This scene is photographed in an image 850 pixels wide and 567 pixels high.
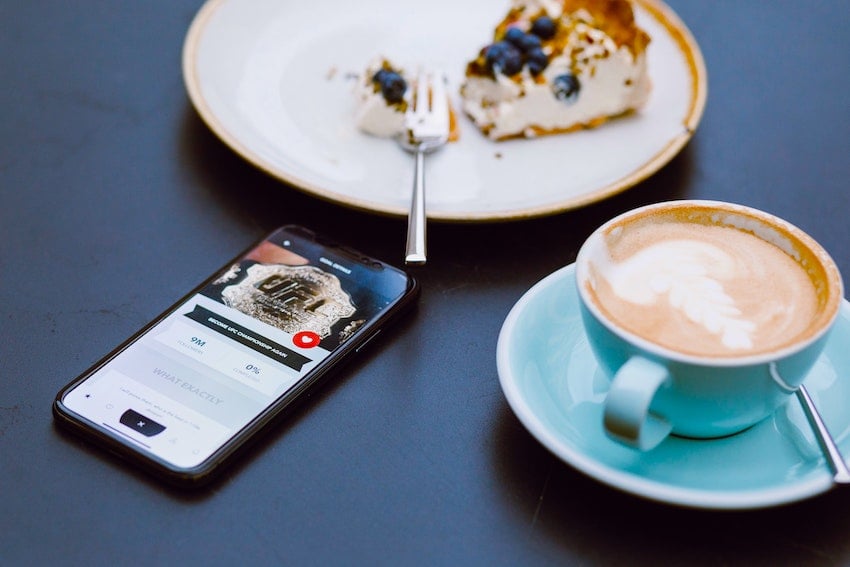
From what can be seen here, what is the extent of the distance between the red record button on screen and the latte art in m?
0.22

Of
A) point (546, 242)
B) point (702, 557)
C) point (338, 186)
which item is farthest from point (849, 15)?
point (702, 557)

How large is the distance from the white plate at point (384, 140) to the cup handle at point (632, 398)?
28cm

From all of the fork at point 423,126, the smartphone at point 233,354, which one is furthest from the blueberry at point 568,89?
the smartphone at point 233,354

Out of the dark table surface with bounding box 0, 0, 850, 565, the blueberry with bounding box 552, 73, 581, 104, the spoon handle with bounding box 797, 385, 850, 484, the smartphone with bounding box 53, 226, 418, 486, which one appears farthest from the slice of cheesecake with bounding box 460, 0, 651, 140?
the spoon handle with bounding box 797, 385, 850, 484

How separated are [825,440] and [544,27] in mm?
568

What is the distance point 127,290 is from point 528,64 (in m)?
0.48

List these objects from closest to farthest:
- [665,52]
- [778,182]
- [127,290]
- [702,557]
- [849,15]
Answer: [702,557] → [127,290] → [778,182] → [665,52] → [849,15]

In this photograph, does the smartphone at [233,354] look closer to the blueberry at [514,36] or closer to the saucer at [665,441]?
the saucer at [665,441]

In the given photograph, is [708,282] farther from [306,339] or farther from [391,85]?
[391,85]

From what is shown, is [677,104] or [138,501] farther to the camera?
[677,104]

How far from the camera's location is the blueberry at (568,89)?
3.28 ft

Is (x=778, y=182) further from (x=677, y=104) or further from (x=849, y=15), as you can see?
(x=849, y=15)

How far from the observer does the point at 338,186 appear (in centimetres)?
88

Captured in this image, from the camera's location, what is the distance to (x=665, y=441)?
0.64 m
